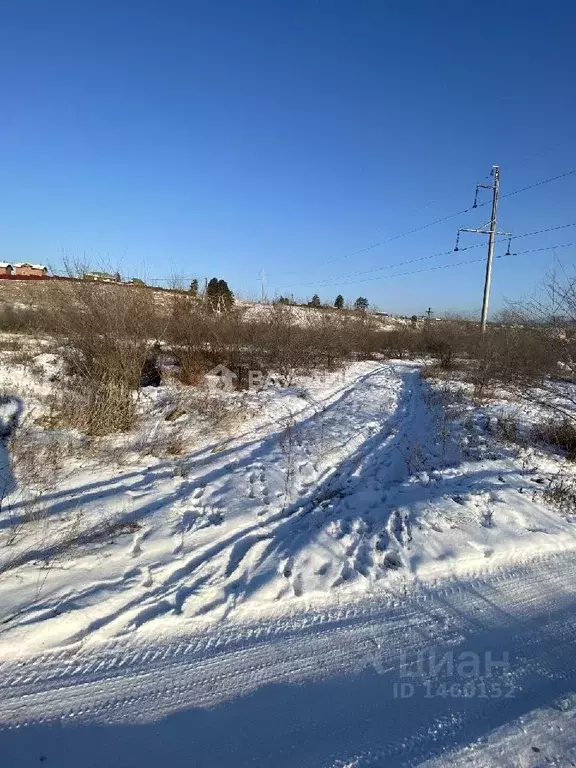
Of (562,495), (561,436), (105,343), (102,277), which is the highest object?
(102,277)

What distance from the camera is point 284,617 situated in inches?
116

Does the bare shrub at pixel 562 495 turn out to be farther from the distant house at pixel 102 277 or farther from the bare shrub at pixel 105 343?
the distant house at pixel 102 277

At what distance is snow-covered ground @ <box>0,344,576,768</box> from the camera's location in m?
2.04

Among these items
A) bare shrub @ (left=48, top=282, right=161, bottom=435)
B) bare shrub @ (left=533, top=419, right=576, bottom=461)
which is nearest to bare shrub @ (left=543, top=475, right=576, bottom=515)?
bare shrub @ (left=533, top=419, right=576, bottom=461)

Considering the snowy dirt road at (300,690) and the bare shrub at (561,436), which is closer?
the snowy dirt road at (300,690)

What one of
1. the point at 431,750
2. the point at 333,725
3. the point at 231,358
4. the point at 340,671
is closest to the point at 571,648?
the point at 431,750

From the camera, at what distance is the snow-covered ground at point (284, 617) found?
80.4 inches

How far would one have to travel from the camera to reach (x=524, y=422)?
8633mm

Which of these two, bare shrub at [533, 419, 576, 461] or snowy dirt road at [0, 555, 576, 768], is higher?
bare shrub at [533, 419, 576, 461]

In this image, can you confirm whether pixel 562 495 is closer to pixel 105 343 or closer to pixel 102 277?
pixel 105 343

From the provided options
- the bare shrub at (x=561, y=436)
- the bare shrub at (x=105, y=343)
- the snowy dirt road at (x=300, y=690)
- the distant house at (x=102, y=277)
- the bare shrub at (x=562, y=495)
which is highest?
the distant house at (x=102, y=277)

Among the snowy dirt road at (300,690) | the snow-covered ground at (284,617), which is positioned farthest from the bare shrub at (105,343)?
the snowy dirt road at (300,690)

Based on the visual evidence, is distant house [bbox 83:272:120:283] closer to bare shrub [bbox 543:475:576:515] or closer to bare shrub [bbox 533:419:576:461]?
bare shrub [bbox 543:475:576:515]

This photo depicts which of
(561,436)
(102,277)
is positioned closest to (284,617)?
(561,436)
